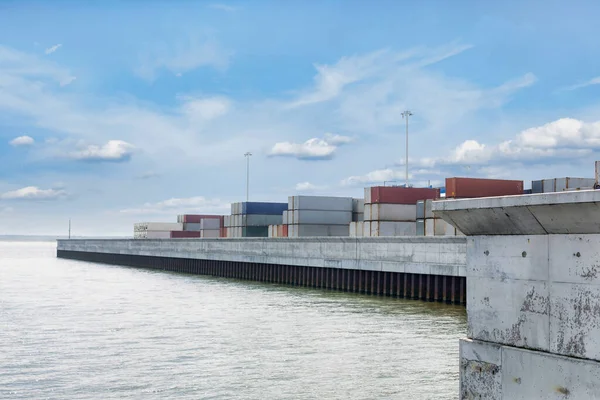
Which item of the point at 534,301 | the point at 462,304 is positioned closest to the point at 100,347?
the point at 534,301

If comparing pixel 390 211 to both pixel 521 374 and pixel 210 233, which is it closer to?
pixel 210 233

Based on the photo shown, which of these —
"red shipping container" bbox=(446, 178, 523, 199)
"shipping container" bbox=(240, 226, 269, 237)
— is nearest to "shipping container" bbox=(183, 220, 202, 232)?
"shipping container" bbox=(240, 226, 269, 237)

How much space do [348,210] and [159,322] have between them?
1901 inches

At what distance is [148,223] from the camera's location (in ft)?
375

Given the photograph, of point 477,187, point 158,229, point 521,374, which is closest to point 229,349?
point 521,374

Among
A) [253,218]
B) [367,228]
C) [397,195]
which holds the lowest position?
[367,228]

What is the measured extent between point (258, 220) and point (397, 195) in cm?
2889

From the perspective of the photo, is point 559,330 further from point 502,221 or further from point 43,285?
point 43,285

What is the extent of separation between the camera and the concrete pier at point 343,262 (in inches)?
1355

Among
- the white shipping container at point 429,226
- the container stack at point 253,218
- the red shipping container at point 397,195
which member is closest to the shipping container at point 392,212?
the red shipping container at point 397,195

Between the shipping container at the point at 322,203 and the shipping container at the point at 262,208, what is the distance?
506 inches

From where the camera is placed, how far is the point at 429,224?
49375mm

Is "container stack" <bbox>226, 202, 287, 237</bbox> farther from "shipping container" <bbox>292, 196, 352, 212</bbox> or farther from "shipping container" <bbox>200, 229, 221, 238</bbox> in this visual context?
"shipping container" <bbox>292, 196, 352, 212</bbox>

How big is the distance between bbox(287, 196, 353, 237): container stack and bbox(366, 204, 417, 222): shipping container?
13.5 metres
